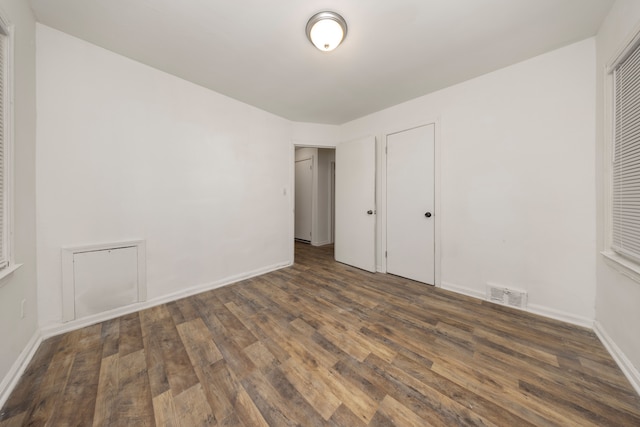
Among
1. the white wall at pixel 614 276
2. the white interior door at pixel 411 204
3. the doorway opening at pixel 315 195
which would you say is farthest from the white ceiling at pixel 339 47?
the doorway opening at pixel 315 195

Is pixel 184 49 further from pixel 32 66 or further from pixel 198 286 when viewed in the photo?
pixel 198 286

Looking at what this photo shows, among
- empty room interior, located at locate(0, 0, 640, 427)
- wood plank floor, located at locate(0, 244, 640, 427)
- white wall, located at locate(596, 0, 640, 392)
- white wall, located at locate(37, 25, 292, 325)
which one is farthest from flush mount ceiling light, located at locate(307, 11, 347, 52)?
wood plank floor, located at locate(0, 244, 640, 427)

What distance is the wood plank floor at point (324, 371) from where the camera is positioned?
3.46 feet

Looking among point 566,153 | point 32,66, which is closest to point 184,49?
point 32,66

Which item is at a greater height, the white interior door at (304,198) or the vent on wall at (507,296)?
the white interior door at (304,198)

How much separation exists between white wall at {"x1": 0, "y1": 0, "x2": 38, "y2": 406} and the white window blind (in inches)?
150

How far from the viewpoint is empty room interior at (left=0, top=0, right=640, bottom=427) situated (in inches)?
47.5

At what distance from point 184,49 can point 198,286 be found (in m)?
2.42

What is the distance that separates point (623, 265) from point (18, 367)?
153 inches

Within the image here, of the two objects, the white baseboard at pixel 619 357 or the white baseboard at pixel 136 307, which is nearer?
the white baseboard at pixel 619 357

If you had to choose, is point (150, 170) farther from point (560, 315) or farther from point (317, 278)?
point (560, 315)

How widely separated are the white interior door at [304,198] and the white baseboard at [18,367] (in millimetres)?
4102

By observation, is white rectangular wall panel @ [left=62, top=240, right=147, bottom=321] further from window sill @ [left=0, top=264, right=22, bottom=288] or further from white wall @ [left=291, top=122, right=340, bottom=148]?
white wall @ [left=291, top=122, right=340, bottom=148]

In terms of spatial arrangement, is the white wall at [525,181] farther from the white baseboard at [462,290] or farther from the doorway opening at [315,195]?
the doorway opening at [315,195]
